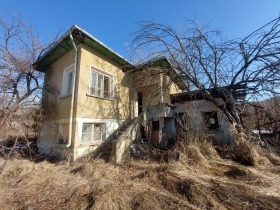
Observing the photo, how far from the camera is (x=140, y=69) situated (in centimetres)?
966

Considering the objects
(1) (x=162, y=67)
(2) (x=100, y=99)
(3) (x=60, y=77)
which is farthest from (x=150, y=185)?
(3) (x=60, y=77)

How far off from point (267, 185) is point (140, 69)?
7.96 metres

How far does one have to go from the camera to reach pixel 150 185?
395cm

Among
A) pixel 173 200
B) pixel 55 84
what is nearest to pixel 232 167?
pixel 173 200

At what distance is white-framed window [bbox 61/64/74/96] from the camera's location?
7902mm

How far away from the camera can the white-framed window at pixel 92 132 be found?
24.0 ft

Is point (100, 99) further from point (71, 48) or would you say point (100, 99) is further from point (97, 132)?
point (71, 48)

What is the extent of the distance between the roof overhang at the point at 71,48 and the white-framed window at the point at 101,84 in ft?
3.63

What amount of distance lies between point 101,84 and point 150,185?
20.2 feet

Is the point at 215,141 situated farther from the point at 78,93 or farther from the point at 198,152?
the point at 78,93

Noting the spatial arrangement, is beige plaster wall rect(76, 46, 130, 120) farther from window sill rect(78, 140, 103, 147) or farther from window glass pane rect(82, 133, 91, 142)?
window sill rect(78, 140, 103, 147)

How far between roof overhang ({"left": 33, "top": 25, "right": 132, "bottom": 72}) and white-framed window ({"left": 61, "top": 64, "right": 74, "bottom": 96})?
1044 mm

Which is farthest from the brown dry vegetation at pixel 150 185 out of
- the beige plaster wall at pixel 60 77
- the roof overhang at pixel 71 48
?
the roof overhang at pixel 71 48

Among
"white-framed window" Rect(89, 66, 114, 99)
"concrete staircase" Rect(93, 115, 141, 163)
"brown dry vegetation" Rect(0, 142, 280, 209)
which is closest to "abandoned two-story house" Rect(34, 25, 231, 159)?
"white-framed window" Rect(89, 66, 114, 99)
